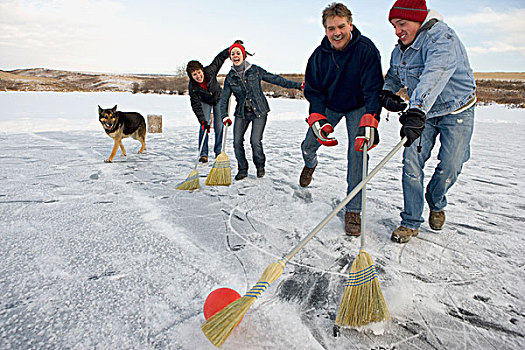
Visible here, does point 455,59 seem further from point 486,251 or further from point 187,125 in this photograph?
point 187,125

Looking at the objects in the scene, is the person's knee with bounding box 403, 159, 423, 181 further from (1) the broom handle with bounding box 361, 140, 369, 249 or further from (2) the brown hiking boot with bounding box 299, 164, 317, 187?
(2) the brown hiking boot with bounding box 299, 164, 317, 187

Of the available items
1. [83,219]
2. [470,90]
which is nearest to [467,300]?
[470,90]

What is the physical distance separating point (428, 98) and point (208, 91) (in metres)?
3.50

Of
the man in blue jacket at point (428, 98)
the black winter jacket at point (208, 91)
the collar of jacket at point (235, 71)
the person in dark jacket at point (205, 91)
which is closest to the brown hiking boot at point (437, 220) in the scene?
the man in blue jacket at point (428, 98)

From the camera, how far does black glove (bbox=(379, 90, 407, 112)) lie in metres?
2.57

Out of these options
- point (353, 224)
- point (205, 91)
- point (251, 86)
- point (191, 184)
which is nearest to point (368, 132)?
point (353, 224)

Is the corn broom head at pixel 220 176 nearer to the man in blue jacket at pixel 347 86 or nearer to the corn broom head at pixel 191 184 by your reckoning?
the corn broom head at pixel 191 184

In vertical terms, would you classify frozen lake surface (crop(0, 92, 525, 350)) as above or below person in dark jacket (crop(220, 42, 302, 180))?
below

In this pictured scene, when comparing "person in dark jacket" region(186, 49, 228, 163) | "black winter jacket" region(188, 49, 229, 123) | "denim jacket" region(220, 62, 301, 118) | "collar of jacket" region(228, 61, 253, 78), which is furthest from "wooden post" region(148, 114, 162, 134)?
"collar of jacket" region(228, 61, 253, 78)

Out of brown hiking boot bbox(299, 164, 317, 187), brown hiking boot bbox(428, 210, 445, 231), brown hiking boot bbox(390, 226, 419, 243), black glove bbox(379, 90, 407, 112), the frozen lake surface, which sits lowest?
the frozen lake surface

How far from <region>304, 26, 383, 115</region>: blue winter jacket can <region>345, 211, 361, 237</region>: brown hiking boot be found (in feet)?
2.74

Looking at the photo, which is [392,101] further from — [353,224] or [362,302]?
[362,302]

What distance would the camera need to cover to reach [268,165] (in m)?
5.01

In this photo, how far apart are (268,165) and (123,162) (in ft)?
7.00
